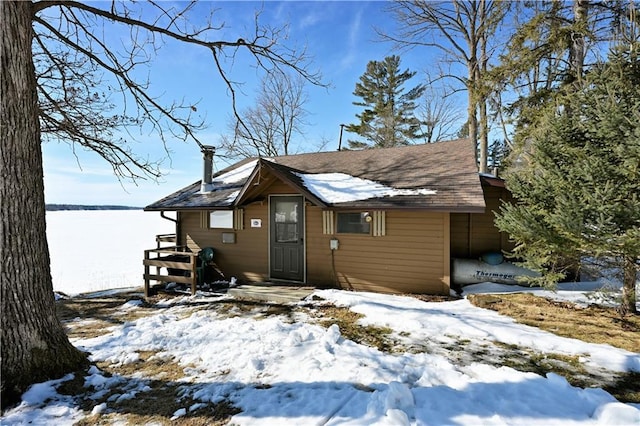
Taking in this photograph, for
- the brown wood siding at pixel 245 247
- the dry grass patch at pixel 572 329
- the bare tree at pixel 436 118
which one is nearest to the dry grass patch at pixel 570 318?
the dry grass patch at pixel 572 329

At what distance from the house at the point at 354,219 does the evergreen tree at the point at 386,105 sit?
41.2 ft

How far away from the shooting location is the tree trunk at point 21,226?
10.4 feet

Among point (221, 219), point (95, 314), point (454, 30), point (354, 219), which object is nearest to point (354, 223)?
point (354, 219)

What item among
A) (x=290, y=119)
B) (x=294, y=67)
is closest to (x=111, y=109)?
(x=294, y=67)

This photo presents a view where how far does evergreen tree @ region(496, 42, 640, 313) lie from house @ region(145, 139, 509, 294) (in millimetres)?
1144

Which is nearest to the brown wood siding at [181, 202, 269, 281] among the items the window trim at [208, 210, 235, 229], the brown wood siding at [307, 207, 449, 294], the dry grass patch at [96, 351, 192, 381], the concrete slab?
the window trim at [208, 210, 235, 229]

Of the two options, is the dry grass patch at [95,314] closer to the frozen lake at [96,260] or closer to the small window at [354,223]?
the frozen lake at [96,260]

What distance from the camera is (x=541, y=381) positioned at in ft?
10.2

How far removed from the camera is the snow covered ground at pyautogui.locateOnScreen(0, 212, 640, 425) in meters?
2.65

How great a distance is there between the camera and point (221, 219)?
909 cm

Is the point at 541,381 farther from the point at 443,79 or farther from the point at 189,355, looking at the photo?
the point at 443,79

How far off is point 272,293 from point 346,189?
124 inches

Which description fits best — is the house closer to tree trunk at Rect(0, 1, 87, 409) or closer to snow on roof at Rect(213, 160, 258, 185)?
snow on roof at Rect(213, 160, 258, 185)

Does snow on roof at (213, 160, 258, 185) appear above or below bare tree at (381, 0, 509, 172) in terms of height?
below
